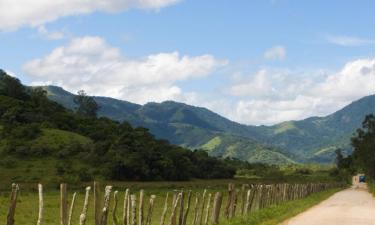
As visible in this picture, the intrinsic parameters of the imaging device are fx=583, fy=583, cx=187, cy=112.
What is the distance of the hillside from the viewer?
103688 mm

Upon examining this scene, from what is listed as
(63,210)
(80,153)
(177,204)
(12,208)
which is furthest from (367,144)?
(12,208)

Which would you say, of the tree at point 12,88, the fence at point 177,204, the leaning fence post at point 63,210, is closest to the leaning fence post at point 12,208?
the fence at point 177,204

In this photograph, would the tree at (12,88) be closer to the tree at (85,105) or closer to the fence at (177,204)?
the tree at (85,105)

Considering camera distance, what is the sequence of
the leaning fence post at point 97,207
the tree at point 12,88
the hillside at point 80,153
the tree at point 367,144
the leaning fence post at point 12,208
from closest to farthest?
the leaning fence post at point 12,208
the leaning fence post at point 97,207
the hillside at point 80,153
the tree at point 367,144
the tree at point 12,88

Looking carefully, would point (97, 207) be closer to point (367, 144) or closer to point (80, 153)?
point (80, 153)

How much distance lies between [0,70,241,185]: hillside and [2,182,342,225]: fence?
5047 centimetres

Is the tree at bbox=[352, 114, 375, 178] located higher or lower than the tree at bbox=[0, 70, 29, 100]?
lower

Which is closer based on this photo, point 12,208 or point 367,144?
point 12,208

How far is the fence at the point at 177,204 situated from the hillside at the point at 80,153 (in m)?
50.5

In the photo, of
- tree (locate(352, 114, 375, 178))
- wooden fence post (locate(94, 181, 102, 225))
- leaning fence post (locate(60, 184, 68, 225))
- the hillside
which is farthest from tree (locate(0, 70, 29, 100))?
leaning fence post (locate(60, 184, 68, 225))

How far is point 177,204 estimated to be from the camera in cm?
2259

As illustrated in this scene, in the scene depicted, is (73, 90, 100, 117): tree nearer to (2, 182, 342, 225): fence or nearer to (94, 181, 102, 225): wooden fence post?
(2, 182, 342, 225): fence

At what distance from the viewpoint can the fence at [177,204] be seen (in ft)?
54.5

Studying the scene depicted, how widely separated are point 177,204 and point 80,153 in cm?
9195
